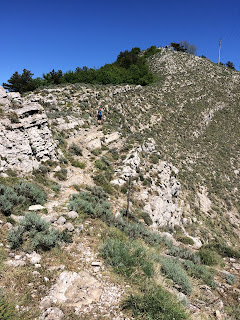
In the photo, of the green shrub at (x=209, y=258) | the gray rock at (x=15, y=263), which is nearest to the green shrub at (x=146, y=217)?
the green shrub at (x=209, y=258)

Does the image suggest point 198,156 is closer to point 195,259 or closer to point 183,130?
point 183,130

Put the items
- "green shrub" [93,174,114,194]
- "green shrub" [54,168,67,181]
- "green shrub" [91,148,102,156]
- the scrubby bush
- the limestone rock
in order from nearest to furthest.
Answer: the limestone rock < the scrubby bush < "green shrub" [54,168,67,181] < "green shrub" [93,174,114,194] < "green shrub" [91,148,102,156]

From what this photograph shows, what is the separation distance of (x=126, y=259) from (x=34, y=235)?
3184 millimetres

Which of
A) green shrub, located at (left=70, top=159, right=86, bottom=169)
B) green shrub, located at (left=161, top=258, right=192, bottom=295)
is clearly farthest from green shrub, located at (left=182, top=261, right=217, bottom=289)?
green shrub, located at (left=70, top=159, right=86, bottom=169)

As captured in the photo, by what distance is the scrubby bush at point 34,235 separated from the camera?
17.9 ft

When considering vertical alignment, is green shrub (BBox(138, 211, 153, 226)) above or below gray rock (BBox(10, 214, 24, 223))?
below

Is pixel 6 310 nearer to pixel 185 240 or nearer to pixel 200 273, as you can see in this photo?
pixel 200 273

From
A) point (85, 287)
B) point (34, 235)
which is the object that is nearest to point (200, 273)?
point (85, 287)

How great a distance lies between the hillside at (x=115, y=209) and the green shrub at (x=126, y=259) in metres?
0.04

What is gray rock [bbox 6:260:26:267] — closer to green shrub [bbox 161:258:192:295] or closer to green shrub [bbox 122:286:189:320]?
green shrub [bbox 122:286:189:320]

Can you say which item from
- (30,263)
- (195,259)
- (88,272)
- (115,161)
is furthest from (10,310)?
(115,161)

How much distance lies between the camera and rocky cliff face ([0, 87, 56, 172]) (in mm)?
9938

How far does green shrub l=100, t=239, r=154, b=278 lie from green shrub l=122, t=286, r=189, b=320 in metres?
0.92

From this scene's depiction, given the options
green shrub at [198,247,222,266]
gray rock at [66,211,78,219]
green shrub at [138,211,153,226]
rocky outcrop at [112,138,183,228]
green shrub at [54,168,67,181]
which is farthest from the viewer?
rocky outcrop at [112,138,183,228]
